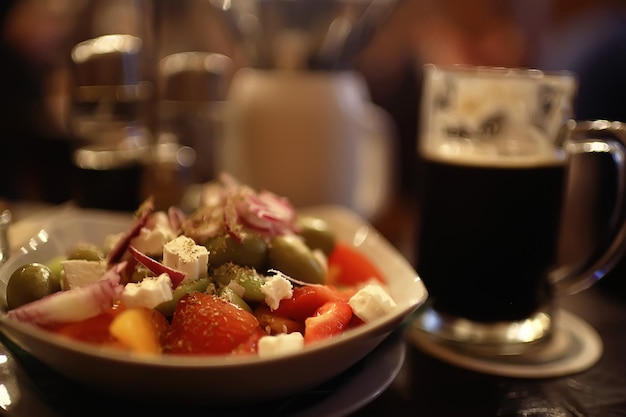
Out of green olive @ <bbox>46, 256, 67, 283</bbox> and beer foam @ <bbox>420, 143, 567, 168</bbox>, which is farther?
beer foam @ <bbox>420, 143, 567, 168</bbox>

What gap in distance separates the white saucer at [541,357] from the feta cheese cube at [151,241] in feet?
1.10

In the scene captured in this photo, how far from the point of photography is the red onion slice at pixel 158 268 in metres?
0.57

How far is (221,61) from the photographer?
1436mm

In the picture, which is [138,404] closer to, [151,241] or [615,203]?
[151,241]

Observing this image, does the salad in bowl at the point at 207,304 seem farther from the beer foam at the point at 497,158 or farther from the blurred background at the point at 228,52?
the blurred background at the point at 228,52

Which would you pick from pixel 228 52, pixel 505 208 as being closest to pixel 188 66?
pixel 505 208

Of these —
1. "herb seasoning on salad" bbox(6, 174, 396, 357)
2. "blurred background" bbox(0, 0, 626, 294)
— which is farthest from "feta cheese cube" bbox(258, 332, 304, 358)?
"blurred background" bbox(0, 0, 626, 294)

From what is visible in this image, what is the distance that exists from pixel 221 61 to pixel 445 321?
0.88 metres

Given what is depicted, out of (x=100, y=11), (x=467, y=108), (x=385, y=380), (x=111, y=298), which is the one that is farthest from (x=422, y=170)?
(x=100, y=11)

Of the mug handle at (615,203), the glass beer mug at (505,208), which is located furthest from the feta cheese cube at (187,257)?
the mug handle at (615,203)

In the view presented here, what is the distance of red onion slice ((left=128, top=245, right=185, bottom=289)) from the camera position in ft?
1.88

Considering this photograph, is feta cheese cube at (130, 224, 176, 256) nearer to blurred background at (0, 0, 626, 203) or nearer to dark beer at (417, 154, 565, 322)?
dark beer at (417, 154, 565, 322)

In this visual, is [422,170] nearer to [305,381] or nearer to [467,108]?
[467,108]

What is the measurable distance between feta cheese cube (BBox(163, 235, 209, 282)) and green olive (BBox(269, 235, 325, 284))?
8 centimetres
